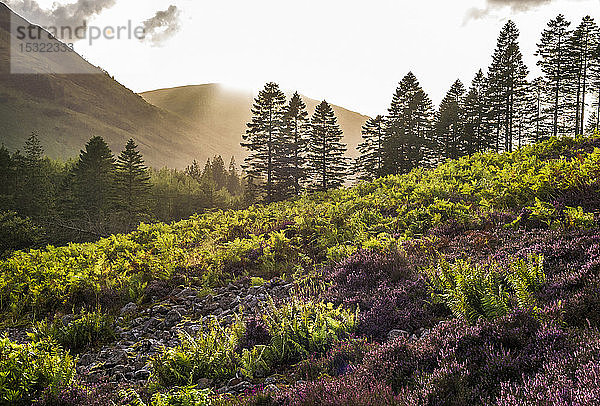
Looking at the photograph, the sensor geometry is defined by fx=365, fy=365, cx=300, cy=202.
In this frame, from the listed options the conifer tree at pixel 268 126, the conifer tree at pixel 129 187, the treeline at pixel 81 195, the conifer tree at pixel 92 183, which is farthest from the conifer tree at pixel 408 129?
the conifer tree at pixel 92 183

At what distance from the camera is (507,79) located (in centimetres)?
5088

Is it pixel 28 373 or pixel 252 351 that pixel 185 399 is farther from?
pixel 28 373

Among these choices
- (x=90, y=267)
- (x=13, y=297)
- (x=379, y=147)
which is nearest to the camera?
(x=13, y=297)

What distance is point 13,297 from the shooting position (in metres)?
9.77

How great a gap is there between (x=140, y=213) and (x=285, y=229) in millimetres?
45171

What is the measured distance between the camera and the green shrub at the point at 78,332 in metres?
7.00

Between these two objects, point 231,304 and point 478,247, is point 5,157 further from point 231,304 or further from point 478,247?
point 478,247

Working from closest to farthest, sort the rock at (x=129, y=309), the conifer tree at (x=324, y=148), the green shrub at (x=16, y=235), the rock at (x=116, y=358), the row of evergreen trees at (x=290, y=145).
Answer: the rock at (x=116, y=358) < the rock at (x=129, y=309) < the green shrub at (x=16, y=235) < the row of evergreen trees at (x=290, y=145) < the conifer tree at (x=324, y=148)

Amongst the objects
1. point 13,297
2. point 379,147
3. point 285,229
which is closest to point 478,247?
point 285,229

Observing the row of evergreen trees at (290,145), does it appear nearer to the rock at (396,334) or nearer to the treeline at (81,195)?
the treeline at (81,195)

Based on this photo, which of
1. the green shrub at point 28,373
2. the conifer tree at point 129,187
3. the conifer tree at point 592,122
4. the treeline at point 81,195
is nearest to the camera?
the green shrub at point 28,373

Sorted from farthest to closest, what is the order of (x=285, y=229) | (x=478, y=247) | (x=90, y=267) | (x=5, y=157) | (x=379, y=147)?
(x=379, y=147) → (x=5, y=157) → (x=285, y=229) → (x=90, y=267) → (x=478, y=247)

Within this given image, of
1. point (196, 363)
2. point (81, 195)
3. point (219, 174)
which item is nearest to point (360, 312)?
point (196, 363)

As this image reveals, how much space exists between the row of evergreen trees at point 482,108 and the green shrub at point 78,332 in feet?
164
